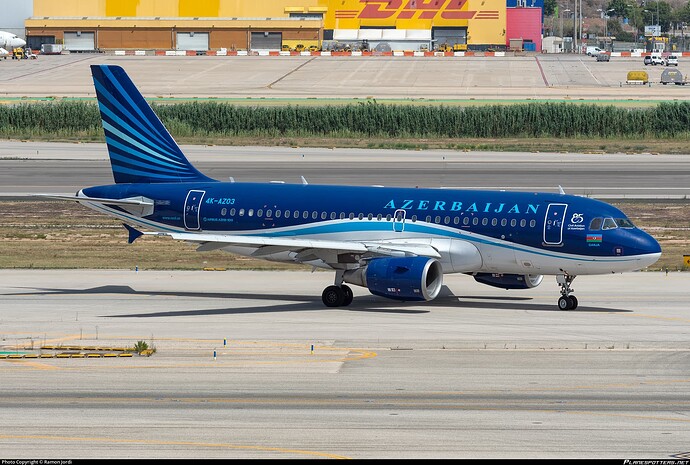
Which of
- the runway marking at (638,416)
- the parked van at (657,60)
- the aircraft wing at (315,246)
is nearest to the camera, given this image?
the runway marking at (638,416)

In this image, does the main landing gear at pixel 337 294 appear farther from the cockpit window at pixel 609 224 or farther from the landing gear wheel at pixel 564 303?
the cockpit window at pixel 609 224

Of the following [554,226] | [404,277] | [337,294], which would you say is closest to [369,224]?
[337,294]

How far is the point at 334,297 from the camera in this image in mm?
40656

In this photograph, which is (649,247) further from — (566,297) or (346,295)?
(346,295)

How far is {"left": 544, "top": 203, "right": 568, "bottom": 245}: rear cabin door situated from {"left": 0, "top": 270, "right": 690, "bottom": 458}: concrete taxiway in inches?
101

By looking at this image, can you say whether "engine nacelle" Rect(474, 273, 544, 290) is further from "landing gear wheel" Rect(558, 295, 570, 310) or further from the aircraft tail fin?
the aircraft tail fin

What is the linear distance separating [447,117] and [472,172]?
86.4 feet

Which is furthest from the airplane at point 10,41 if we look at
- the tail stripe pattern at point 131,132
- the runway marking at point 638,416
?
the runway marking at point 638,416

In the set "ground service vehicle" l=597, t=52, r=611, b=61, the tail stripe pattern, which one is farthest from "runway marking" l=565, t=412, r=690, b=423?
"ground service vehicle" l=597, t=52, r=611, b=61

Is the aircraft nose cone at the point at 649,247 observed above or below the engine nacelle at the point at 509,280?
above

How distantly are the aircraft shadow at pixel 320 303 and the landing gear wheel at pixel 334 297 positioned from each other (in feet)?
0.72

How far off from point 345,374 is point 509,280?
533 inches

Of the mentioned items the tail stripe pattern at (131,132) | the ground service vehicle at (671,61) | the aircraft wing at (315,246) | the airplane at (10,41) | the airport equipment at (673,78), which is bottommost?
the aircraft wing at (315,246)

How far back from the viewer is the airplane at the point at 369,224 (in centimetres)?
3891
